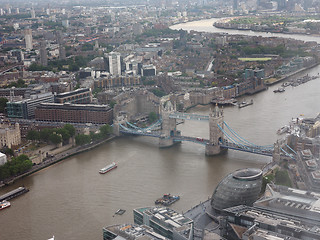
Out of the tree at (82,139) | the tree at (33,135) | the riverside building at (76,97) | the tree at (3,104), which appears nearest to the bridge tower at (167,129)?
the tree at (82,139)

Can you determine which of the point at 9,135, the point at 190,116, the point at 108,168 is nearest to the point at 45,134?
the point at 9,135

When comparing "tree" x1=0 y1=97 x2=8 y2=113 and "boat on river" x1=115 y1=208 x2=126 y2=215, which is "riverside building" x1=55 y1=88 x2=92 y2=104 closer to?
"tree" x1=0 y1=97 x2=8 y2=113

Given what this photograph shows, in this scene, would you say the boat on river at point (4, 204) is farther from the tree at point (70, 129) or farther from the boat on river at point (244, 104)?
the boat on river at point (244, 104)

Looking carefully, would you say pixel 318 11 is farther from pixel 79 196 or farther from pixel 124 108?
pixel 79 196

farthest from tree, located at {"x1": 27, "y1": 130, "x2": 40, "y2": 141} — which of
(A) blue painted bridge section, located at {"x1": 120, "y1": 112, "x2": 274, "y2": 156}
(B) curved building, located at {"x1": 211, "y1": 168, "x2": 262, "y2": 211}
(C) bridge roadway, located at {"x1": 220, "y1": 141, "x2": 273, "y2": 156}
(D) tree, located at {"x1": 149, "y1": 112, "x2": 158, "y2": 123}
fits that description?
(B) curved building, located at {"x1": 211, "y1": 168, "x2": 262, "y2": 211}

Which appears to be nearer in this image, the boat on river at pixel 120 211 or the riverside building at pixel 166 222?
the riverside building at pixel 166 222

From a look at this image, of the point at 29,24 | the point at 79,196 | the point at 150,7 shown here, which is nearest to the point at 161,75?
the point at 79,196
